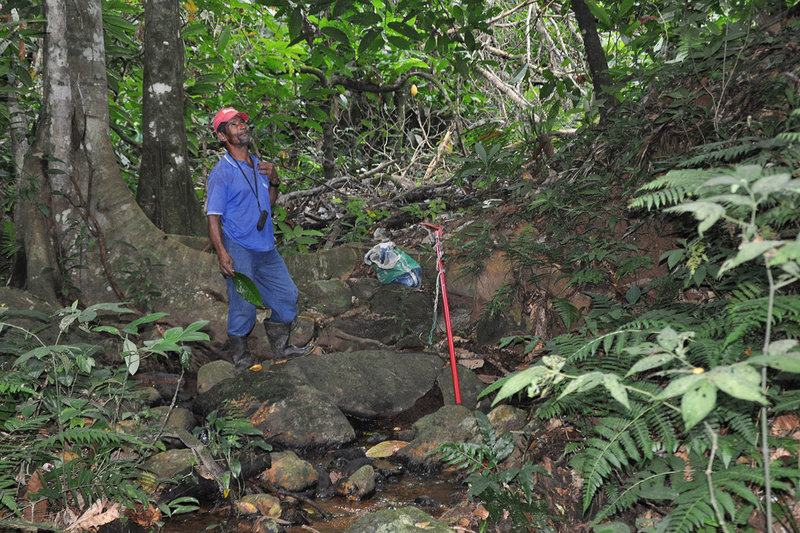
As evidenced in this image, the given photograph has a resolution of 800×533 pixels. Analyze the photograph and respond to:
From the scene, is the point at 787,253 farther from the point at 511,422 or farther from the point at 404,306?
the point at 404,306

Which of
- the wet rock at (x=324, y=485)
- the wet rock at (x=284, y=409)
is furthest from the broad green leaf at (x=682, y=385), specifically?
the wet rock at (x=284, y=409)

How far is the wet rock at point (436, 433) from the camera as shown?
3.51 meters

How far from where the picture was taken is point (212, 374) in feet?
15.5

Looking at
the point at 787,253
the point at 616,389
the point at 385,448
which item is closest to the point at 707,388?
the point at 616,389

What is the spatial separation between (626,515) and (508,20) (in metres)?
8.49

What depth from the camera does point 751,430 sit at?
200 cm

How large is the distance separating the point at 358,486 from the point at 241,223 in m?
2.54

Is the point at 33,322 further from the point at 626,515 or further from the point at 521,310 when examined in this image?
the point at 626,515

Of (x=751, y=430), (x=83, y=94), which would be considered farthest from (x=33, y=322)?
(x=751, y=430)

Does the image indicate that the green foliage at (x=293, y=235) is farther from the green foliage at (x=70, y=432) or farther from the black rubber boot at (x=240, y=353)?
the green foliage at (x=70, y=432)

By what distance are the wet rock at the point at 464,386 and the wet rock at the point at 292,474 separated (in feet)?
4.39

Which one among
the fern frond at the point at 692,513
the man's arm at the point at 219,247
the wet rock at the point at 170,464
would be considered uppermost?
the man's arm at the point at 219,247

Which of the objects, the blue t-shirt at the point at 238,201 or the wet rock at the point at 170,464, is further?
the blue t-shirt at the point at 238,201

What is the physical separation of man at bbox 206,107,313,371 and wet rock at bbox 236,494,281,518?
84.6 inches
